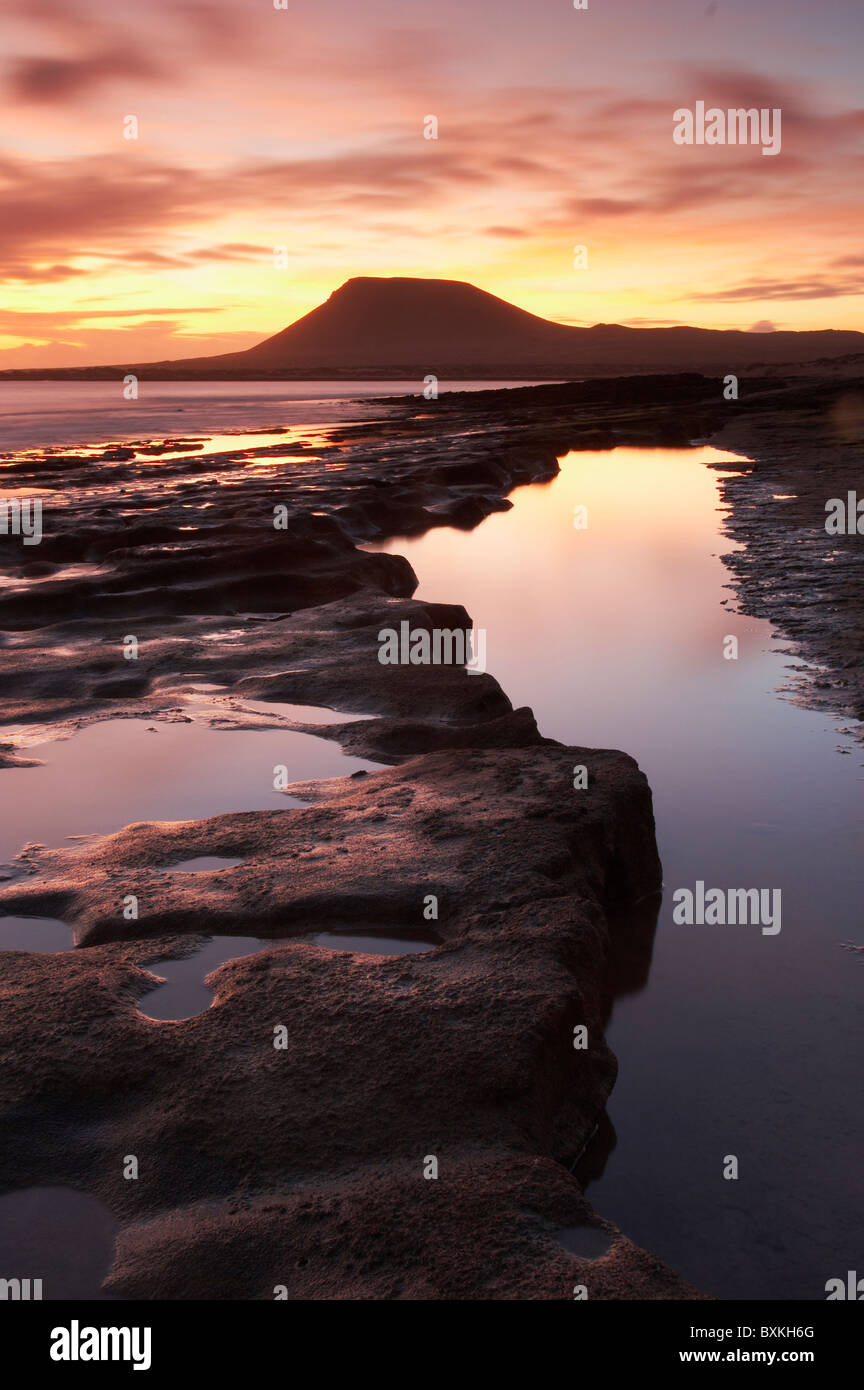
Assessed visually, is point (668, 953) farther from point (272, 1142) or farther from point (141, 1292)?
point (141, 1292)

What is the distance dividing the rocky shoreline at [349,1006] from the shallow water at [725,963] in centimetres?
23

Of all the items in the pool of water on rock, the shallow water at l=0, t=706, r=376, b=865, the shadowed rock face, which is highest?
the shallow water at l=0, t=706, r=376, b=865

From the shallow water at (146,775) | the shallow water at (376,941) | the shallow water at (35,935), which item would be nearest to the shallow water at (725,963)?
the shallow water at (376,941)

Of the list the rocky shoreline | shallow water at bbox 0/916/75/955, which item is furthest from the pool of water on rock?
shallow water at bbox 0/916/75/955

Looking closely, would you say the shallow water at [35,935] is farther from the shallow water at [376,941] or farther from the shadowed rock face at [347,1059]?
the shallow water at [376,941]

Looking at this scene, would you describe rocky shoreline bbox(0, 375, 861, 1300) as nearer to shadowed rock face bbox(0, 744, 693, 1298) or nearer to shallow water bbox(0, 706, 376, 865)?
shadowed rock face bbox(0, 744, 693, 1298)

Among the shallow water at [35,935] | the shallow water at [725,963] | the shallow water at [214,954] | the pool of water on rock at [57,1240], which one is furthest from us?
the shallow water at [35,935]

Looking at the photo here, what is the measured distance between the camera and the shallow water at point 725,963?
3.39 m

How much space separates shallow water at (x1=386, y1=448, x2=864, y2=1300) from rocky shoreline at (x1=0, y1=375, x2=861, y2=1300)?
0.77 ft

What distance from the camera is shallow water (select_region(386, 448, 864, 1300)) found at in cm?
339

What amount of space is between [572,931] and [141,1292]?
193cm

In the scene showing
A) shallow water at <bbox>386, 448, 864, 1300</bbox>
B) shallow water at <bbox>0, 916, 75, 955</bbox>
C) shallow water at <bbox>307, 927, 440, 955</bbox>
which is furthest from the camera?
shallow water at <bbox>0, 916, 75, 955</bbox>

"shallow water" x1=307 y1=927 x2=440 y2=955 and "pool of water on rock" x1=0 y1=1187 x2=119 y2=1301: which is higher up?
"shallow water" x1=307 y1=927 x2=440 y2=955

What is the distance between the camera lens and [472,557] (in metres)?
16.7
